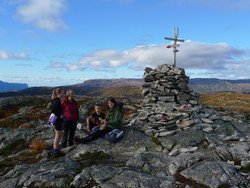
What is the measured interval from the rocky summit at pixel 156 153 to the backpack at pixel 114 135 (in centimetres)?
31

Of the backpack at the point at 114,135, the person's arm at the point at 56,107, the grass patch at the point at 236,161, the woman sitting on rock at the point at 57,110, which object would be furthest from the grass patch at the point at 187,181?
the person's arm at the point at 56,107

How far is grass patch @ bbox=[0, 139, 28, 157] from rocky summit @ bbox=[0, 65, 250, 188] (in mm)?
30

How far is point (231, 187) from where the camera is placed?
7.05 meters

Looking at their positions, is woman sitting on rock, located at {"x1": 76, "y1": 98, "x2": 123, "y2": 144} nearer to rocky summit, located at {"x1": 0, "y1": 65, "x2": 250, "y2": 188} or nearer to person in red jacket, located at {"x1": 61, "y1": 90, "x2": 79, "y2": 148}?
rocky summit, located at {"x1": 0, "y1": 65, "x2": 250, "y2": 188}

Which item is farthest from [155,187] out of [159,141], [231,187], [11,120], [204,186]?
[11,120]

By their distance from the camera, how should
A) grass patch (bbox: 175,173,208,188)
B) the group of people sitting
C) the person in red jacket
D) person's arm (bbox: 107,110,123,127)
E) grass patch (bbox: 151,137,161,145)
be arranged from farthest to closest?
person's arm (bbox: 107,110,123,127) → grass patch (bbox: 151,137,161,145) → the person in red jacket → the group of people sitting → grass patch (bbox: 175,173,208,188)

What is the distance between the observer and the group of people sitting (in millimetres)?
11430

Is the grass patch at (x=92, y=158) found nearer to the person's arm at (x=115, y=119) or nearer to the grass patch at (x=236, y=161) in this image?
the person's arm at (x=115, y=119)

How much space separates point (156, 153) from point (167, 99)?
26.6 feet

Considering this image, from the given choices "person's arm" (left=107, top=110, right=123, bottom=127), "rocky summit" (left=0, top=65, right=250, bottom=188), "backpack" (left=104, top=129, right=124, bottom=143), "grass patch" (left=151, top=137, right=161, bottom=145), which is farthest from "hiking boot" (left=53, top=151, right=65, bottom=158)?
"grass patch" (left=151, top=137, right=161, bottom=145)

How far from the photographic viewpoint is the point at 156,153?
1060 centimetres

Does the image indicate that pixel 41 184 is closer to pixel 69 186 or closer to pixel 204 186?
pixel 69 186

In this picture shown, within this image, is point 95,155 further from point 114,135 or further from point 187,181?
point 187,181

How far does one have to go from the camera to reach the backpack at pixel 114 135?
1236 centimetres
